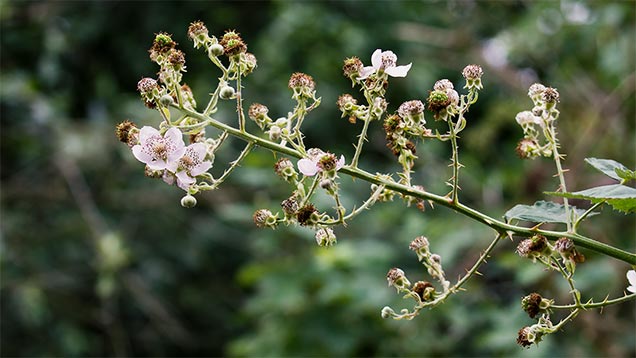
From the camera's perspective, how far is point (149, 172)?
1114 mm

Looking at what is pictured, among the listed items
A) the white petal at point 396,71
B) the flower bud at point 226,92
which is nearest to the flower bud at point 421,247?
the white petal at point 396,71

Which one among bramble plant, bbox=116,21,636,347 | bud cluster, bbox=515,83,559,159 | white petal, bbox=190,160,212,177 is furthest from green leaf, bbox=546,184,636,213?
white petal, bbox=190,160,212,177

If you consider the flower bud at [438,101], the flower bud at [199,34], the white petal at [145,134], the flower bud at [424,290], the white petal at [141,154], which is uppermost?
the flower bud at [199,34]

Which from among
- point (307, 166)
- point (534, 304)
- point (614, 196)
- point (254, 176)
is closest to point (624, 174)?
point (614, 196)

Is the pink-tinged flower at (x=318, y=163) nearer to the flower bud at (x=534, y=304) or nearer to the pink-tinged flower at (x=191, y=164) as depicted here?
the pink-tinged flower at (x=191, y=164)

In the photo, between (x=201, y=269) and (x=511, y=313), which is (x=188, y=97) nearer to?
(x=511, y=313)

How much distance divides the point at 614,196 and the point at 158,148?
0.59 meters

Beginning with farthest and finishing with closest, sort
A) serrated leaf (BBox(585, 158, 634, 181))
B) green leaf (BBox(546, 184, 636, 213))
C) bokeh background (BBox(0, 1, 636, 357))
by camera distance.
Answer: bokeh background (BBox(0, 1, 636, 357)) → serrated leaf (BBox(585, 158, 634, 181)) → green leaf (BBox(546, 184, 636, 213))

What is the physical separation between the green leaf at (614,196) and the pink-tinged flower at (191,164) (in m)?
0.46

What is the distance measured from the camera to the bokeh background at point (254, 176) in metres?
3.48

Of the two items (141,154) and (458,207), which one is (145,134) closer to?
(141,154)

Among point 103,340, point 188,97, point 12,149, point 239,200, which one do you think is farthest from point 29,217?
point 188,97

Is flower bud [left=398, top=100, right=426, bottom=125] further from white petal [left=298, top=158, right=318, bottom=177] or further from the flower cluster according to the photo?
the flower cluster

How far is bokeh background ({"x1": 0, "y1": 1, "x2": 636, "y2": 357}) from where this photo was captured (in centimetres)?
348
